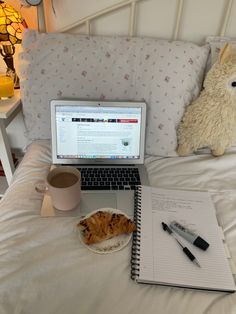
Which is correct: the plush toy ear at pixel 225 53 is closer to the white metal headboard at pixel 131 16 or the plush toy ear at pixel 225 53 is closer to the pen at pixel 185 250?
the white metal headboard at pixel 131 16

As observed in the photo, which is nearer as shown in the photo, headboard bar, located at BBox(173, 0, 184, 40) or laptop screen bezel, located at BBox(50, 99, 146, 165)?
laptop screen bezel, located at BBox(50, 99, 146, 165)

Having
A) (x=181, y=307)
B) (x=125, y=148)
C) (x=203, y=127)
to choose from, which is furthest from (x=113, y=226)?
(x=203, y=127)

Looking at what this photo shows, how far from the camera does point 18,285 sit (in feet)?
1.81

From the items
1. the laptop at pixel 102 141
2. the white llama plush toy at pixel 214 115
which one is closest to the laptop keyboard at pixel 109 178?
the laptop at pixel 102 141

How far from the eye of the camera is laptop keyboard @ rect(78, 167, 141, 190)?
32.8 inches

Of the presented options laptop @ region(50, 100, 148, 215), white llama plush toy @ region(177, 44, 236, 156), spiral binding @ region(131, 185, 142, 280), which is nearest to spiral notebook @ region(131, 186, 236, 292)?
spiral binding @ region(131, 185, 142, 280)

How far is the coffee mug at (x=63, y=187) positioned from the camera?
0.69 m

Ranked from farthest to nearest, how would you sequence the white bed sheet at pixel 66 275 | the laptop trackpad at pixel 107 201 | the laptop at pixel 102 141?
the laptop at pixel 102 141 < the laptop trackpad at pixel 107 201 < the white bed sheet at pixel 66 275

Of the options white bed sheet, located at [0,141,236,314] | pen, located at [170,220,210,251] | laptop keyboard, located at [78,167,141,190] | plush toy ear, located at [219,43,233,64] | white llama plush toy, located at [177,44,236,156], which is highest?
plush toy ear, located at [219,43,233,64]

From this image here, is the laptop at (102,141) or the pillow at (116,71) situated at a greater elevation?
the pillow at (116,71)

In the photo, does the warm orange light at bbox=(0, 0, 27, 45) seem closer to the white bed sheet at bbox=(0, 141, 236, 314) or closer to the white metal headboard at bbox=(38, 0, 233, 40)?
the white metal headboard at bbox=(38, 0, 233, 40)

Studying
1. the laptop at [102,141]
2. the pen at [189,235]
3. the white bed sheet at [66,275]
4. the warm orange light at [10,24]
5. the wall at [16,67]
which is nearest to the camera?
the white bed sheet at [66,275]

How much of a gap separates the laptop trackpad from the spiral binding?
2 cm

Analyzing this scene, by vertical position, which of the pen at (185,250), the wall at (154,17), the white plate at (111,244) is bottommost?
the white plate at (111,244)
